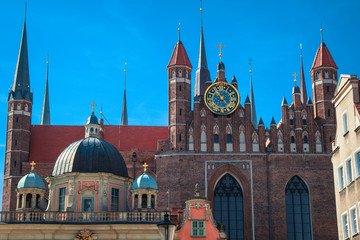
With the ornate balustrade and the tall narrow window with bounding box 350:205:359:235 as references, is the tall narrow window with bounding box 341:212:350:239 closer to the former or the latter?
the tall narrow window with bounding box 350:205:359:235

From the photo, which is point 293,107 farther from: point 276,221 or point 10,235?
point 10,235

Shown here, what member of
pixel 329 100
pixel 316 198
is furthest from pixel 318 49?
pixel 316 198

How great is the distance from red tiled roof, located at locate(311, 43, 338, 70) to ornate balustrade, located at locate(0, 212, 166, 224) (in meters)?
23.7

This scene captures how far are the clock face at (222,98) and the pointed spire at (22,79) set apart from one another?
1651 cm

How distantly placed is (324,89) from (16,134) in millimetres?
26713

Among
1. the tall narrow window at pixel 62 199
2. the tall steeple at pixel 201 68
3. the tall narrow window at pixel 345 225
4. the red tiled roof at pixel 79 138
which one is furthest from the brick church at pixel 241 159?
the tall narrow window at pixel 345 225

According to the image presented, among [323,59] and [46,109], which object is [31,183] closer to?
[323,59]

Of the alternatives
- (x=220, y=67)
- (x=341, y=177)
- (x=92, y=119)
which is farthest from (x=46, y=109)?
(x=341, y=177)

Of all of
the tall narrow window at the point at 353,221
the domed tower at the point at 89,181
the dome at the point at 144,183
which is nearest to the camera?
the tall narrow window at the point at 353,221

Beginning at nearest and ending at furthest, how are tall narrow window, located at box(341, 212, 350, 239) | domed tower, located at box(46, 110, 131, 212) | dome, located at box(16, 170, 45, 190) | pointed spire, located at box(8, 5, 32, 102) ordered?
tall narrow window, located at box(341, 212, 350, 239), domed tower, located at box(46, 110, 131, 212), dome, located at box(16, 170, 45, 190), pointed spire, located at box(8, 5, 32, 102)

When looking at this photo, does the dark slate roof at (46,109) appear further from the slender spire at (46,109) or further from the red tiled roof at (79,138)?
the red tiled roof at (79,138)

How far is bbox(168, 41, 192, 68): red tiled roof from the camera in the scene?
202ft

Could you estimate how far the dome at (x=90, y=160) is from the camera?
4819 cm

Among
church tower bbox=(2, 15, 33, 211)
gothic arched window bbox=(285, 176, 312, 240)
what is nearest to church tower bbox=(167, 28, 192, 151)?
gothic arched window bbox=(285, 176, 312, 240)
